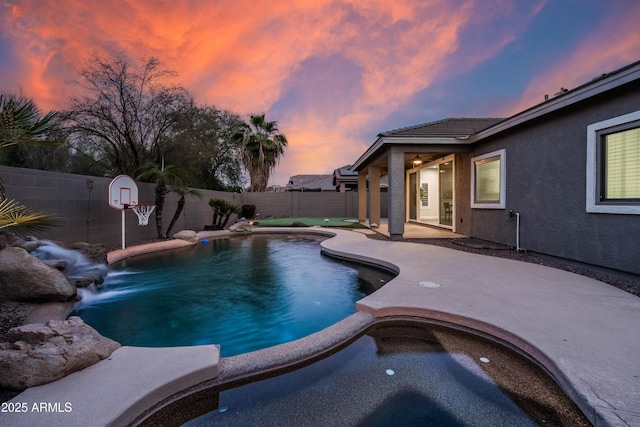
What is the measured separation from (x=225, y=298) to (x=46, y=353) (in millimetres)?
3014

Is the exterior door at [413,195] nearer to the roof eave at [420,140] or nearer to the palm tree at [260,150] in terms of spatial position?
the roof eave at [420,140]

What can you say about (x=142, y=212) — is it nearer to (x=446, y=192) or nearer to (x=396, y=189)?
(x=396, y=189)

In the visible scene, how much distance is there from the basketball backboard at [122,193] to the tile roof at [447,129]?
7285mm

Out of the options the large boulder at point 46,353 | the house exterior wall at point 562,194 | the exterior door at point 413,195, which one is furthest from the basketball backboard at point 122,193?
the exterior door at point 413,195

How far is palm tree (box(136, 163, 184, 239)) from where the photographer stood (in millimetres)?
9269

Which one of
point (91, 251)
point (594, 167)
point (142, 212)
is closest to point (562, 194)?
point (594, 167)

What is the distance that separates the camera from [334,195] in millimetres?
20234

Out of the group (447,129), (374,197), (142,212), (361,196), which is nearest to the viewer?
(142,212)

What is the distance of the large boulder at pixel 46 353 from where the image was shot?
79.0 inches

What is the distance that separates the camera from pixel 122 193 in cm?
820

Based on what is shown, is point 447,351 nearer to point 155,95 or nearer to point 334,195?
point 155,95

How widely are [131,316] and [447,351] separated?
4108 millimetres

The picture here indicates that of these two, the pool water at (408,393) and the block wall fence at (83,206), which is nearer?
the pool water at (408,393)

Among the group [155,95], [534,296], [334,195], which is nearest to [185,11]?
[155,95]
